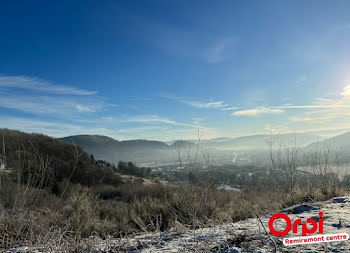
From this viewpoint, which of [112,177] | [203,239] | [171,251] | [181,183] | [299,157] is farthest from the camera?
[112,177]

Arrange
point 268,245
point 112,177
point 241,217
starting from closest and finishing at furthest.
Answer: point 268,245 < point 241,217 < point 112,177

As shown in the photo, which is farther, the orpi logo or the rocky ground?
the orpi logo

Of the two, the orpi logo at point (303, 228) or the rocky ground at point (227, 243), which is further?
the orpi logo at point (303, 228)

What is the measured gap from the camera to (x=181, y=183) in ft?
16.8

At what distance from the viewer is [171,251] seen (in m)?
2.09

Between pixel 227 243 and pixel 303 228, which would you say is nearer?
pixel 227 243

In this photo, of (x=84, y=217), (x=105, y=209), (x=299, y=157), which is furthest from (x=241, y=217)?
(x=105, y=209)

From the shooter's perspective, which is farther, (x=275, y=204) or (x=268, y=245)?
(x=275, y=204)

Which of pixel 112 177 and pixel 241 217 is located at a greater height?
pixel 241 217

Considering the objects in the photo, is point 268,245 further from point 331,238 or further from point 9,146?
point 9,146

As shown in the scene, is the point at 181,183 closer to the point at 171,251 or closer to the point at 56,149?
the point at 171,251

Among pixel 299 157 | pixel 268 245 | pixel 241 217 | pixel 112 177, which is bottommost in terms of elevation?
pixel 112 177

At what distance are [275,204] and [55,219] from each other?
375cm

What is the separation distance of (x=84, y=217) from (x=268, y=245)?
3564 millimetres
